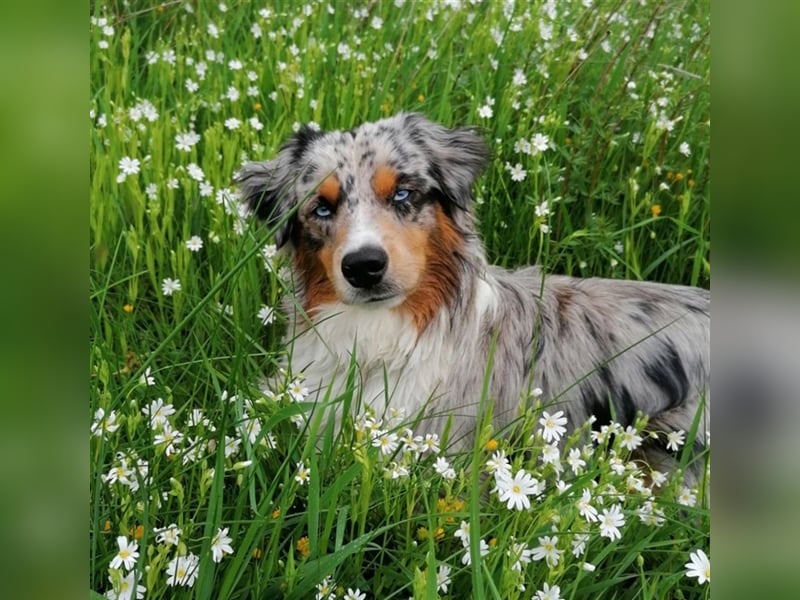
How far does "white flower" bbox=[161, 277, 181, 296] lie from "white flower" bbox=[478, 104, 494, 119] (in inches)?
38.4

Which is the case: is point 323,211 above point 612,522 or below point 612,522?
above

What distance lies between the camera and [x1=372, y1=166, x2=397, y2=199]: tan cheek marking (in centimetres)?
213

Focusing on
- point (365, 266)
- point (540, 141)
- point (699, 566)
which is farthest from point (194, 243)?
point (699, 566)

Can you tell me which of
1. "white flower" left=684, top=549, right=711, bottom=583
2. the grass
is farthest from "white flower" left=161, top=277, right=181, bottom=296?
"white flower" left=684, top=549, right=711, bottom=583

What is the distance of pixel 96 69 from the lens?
2.10 meters

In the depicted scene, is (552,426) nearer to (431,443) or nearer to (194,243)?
(431,443)

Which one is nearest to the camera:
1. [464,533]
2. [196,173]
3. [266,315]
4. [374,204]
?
[464,533]

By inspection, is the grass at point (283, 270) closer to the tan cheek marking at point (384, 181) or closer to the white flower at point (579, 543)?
the white flower at point (579, 543)

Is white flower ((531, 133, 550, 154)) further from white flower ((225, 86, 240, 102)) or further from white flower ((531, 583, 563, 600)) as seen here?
white flower ((531, 583, 563, 600))

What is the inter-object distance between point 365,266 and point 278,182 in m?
0.36

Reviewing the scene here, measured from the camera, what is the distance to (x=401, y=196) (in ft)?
7.13
